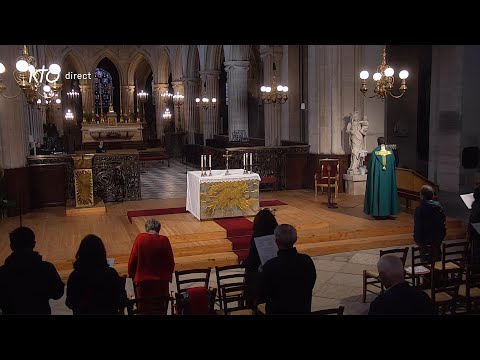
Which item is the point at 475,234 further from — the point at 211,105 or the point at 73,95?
the point at 73,95

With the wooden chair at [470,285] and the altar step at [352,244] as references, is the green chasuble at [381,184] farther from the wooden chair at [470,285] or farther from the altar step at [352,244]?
the wooden chair at [470,285]

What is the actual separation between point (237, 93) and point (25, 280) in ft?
60.1

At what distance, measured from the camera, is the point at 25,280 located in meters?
4.43

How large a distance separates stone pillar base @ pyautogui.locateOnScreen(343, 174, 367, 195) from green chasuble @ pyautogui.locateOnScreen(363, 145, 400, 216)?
275 centimetres

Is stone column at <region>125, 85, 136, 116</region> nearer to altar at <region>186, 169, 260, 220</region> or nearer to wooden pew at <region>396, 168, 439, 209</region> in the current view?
wooden pew at <region>396, 168, 439, 209</region>

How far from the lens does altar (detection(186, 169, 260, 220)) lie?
34.1 ft

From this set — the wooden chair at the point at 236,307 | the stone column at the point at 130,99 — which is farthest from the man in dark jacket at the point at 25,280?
the stone column at the point at 130,99

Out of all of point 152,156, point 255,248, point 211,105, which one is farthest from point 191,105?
point 255,248

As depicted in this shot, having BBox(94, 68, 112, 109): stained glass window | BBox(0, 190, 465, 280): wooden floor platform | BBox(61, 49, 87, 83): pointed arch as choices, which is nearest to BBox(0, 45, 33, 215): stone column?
BBox(0, 190, 465, 280): wooden floor platform

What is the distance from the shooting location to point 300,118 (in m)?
Answer: 19.9
